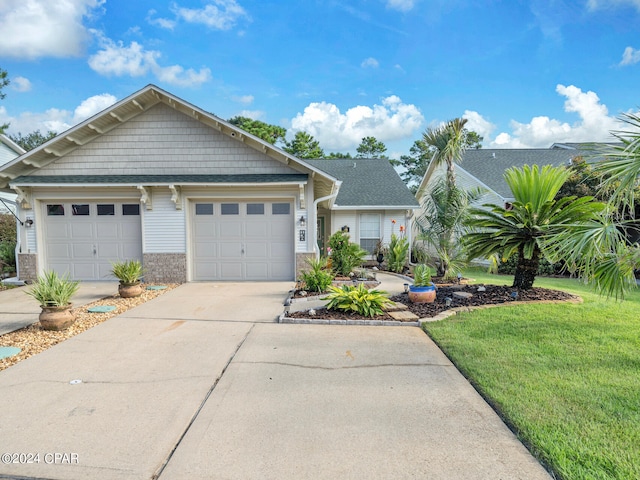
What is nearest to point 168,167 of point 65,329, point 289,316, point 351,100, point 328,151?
point 65,329

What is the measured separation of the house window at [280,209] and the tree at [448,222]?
4.15 meters

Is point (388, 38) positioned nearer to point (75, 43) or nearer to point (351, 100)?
point (351, 100)

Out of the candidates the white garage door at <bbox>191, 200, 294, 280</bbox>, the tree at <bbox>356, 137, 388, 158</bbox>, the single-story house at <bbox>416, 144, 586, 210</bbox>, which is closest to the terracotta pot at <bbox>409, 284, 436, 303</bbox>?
the white garage door at <bbox>191, 200, 294, 280</bbox>

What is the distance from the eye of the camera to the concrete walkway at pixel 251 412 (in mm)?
2458

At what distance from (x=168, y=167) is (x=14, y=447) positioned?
8671mm

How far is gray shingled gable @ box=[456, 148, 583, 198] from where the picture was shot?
16.4m

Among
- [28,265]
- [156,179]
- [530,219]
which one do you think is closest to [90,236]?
[28,265]

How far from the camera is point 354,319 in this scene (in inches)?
245

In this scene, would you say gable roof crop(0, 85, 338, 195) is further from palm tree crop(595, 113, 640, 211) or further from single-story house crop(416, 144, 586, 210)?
single-story house crop(416, 144, 586, 210)

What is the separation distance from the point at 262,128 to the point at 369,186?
1376 cm

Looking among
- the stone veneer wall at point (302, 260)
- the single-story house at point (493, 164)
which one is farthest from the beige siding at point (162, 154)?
the single-story house at point (493, 164)

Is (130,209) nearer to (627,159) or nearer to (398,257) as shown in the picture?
(398,257)

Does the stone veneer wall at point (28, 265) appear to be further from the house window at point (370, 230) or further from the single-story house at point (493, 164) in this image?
the single-story house at point (493, 164)

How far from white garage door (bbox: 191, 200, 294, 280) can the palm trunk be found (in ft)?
19.7
